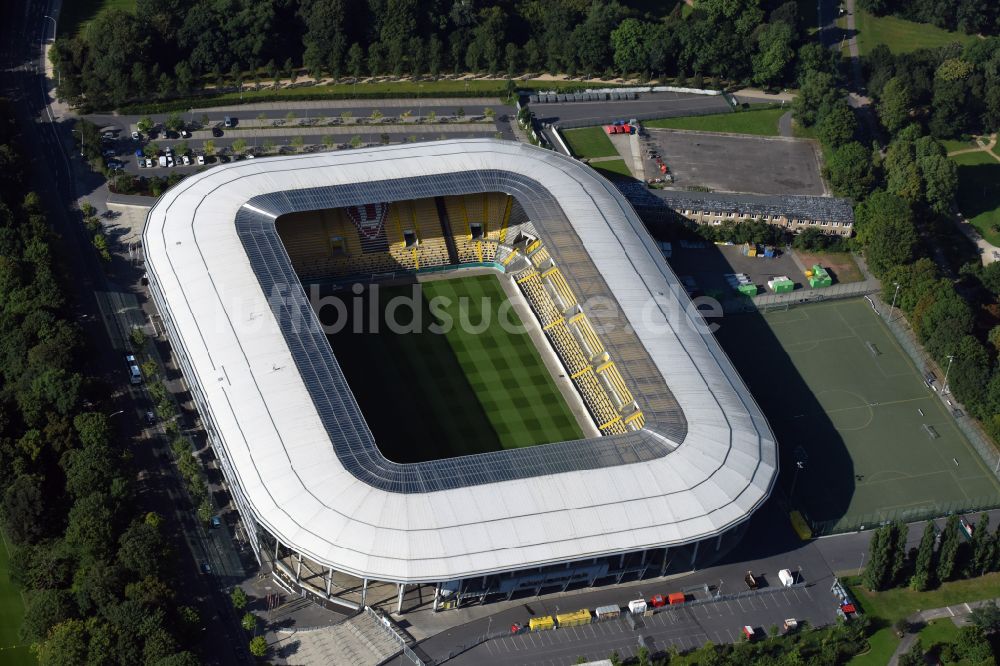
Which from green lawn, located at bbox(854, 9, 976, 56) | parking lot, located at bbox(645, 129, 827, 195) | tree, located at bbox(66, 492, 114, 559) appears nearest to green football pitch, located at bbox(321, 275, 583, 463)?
tree, located at bbox(66, 492, 114, 559)

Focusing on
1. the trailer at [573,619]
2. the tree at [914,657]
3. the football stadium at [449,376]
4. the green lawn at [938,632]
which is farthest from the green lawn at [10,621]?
the green lawn at [938,632]

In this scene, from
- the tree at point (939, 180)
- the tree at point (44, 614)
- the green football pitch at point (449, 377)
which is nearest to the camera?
the tree at point (44, 614)

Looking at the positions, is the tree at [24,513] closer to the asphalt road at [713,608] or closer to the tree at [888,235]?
the asphalt road at [713,608]

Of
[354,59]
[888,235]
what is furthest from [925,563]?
[354,59]

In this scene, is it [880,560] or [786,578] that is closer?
[880,560]

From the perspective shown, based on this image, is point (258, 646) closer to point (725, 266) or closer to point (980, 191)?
point (725, 266)

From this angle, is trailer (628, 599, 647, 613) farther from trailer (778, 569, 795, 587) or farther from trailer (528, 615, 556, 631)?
trailer (778, 569, 795, 587)
